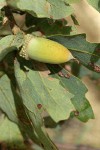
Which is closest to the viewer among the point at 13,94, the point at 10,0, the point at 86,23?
the point at 10,0

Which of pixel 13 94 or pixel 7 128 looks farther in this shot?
pixel 7 128

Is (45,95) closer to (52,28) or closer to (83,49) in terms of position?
(83,49)

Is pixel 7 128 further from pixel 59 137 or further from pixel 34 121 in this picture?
pixel 59 137

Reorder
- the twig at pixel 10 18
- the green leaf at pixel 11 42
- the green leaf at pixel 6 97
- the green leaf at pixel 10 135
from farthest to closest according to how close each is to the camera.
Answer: the green leaf at pixel 10 135 → the green leaf at pixel 6 97 → the twig at pixel 10 18 → the green leaf at pixel 11 42

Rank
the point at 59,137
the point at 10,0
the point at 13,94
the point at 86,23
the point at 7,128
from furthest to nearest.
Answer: the point at 86,23
the point at 59,137
the point at 7,128
the point at 13,94
the point at 10,0

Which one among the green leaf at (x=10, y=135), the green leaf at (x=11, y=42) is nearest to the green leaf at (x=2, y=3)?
the green leaf at (x=11, y=42)

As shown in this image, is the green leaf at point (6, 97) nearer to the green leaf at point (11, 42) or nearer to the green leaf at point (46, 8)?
the green leaf at point (11, 42)

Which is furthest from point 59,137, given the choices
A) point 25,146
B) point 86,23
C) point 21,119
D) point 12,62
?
point 12,62

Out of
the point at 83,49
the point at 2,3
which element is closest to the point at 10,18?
the point at 2,3

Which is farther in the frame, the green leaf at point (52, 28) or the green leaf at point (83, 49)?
the green leaf at point (52, 28)
